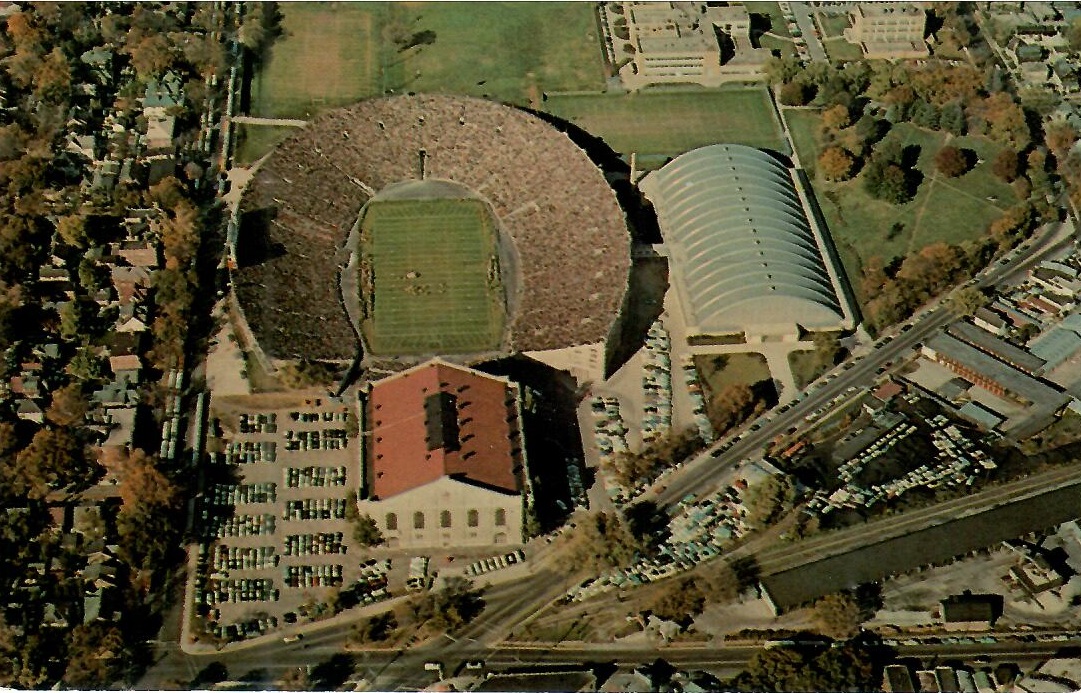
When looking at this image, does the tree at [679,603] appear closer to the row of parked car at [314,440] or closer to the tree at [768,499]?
the tree at [768,499]

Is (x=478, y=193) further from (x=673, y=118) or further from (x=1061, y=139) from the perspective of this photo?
(x=1061, y=139)

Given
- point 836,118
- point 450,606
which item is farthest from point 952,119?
point 450,606

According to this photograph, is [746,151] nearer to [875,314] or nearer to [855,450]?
[875,314]

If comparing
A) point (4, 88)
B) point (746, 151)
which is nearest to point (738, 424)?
point (746, 151)

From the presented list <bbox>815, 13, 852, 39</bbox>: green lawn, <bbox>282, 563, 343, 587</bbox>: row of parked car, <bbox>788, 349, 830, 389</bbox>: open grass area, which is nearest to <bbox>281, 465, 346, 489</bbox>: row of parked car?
<bbox>282, 563, 343, 587</bbox>: row of parked car

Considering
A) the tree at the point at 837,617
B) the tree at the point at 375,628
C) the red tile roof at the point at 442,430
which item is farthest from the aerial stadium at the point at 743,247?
the tree at the point at 375,628

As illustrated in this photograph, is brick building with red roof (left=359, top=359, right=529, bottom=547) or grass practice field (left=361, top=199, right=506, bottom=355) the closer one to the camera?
brick building with red roof (left=359, top=359, right=529, bottom=547)

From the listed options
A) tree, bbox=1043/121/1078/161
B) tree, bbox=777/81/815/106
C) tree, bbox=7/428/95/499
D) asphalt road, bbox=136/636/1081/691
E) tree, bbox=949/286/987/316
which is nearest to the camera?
asphalt road, bbox=136/636/1081/691

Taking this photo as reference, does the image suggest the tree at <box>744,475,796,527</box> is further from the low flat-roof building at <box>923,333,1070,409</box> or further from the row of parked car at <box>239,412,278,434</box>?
the row of parked car at <box>239,412,278,434</box>
